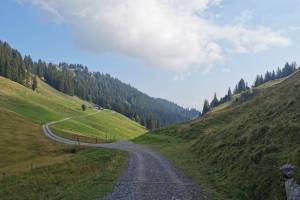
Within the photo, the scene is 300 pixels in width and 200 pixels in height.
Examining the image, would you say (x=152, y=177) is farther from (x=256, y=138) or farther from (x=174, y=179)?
(x=256, y=138)

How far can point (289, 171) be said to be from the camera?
16797 mm

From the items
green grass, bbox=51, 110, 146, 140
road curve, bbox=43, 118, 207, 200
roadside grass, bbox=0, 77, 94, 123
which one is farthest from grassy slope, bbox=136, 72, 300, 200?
roadside grass, bbox=0, 77, 94, 123

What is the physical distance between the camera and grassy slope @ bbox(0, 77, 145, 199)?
28.9 metres

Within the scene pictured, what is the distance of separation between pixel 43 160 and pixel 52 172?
57.6ft

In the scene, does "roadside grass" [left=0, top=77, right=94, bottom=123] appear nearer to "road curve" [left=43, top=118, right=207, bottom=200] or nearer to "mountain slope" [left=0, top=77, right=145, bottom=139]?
"mountain slope" [left=0, top=77, right=145, bottom=139]

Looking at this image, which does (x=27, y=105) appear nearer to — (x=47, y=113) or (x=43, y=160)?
(x=47, y=113)

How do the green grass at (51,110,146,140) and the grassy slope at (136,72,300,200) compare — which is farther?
the green grass at (51,110,146,140)

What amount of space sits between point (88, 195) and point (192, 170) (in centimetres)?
1260

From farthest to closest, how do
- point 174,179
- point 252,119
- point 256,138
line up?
point 252,119 < point 256,138 < point 174,179

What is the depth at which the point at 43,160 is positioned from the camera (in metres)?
57.7

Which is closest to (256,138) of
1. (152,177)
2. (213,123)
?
(152,177)

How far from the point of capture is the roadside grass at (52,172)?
26.8 metres

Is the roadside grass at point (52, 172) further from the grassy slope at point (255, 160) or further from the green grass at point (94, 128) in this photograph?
the green grass at point (94, 128)

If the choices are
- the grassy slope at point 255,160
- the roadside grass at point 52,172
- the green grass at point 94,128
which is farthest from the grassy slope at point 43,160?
the grassy slope at point 255,160
